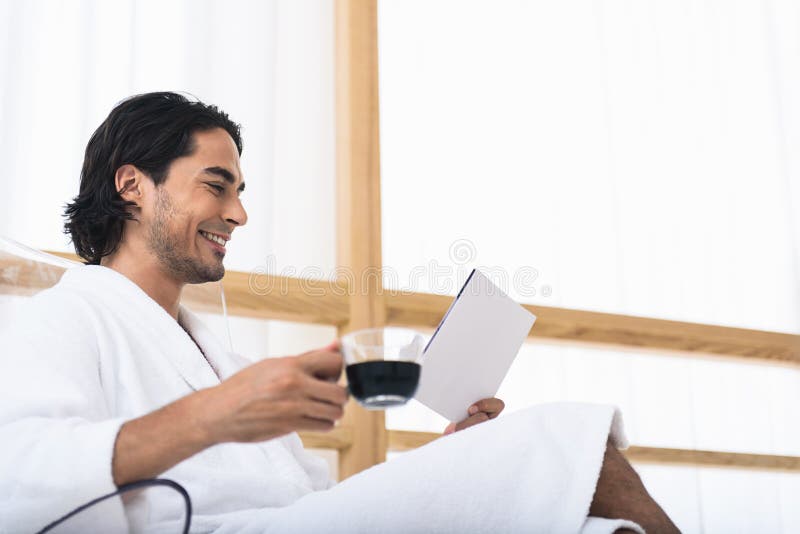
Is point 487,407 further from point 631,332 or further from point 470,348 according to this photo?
point 631,332

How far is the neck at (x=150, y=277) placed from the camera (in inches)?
56.1

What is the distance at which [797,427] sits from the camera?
2461mm

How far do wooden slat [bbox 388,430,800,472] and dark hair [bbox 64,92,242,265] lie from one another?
843mm

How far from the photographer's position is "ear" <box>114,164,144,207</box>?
1474 mm

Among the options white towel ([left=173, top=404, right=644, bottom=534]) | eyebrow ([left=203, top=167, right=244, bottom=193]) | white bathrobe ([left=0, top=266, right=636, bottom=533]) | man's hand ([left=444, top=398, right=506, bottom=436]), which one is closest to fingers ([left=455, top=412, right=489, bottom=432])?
man's hand ([left=444, top=398, right=506, bottom=436])

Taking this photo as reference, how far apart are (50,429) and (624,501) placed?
62 centimetres

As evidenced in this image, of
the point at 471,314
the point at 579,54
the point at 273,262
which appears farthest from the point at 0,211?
the point at 579,54

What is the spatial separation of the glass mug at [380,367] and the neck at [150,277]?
2.20 ft

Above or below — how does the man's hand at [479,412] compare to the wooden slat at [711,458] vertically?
above

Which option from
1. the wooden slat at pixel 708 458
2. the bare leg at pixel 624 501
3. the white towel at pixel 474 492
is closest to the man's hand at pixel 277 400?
the white towel at pixel 474 492

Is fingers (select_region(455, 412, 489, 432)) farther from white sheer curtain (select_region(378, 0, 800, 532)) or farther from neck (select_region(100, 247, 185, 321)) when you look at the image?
white sheer curtain (select_region(378, 0, 800, 532))

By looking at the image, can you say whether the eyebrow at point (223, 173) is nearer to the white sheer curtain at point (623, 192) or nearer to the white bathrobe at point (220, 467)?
the white bathrobe at point (220, 467)

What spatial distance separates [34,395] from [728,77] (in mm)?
2364

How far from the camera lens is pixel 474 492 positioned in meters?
0.90
